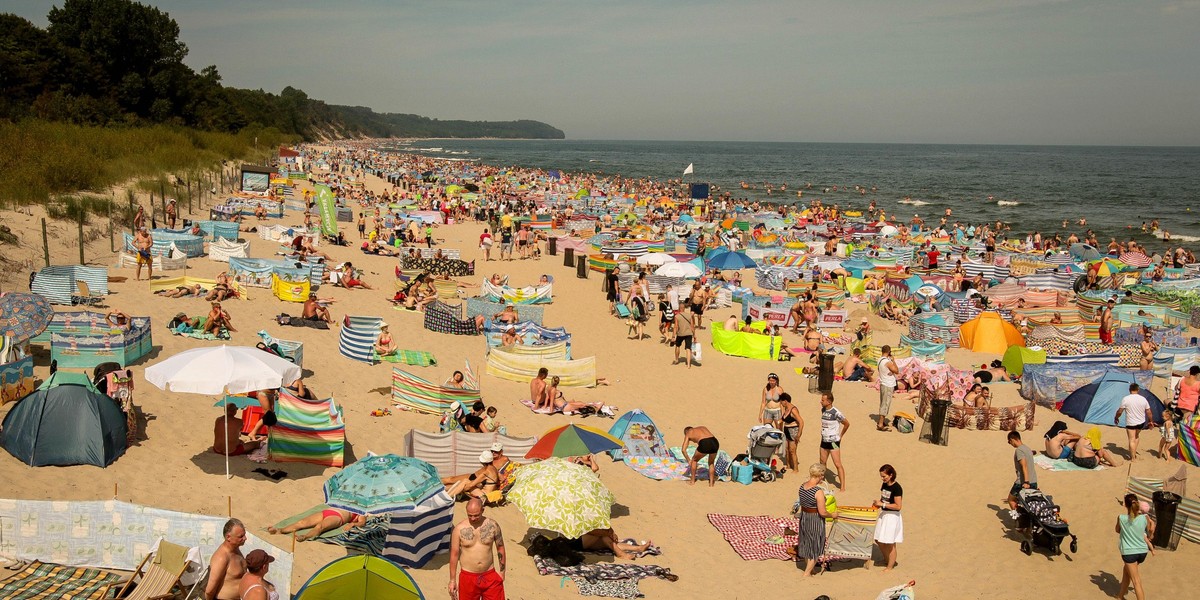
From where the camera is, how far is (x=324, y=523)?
6.52 meters

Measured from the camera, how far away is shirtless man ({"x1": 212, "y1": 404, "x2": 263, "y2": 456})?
7930 millimetres

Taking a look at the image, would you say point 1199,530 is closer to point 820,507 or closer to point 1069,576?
point 1069,576

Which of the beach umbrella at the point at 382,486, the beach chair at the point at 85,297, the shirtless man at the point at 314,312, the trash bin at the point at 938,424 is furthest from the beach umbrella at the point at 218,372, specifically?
the trash bin at the point at 938,424

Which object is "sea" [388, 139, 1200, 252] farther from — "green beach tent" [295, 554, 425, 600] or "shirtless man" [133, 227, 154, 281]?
"green beach tent" [295, 554, 425, 600]

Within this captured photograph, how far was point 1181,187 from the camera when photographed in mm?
74938

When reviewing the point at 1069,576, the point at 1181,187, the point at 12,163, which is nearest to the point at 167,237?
the point at 12,163

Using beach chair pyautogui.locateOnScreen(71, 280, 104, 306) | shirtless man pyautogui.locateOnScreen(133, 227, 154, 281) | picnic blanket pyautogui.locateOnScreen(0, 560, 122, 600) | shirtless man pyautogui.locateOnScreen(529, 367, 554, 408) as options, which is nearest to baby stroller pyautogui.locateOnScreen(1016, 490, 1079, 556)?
shirtless man pyautogui.locateOnScreen(529, 367, 554, 408)

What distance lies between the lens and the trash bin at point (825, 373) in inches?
497

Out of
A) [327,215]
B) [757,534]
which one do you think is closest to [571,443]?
[757,534]

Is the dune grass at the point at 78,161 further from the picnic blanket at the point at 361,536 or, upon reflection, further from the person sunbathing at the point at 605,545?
the person sunbathing at the point at 605,545

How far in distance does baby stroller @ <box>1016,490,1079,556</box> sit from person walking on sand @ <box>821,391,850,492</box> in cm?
189

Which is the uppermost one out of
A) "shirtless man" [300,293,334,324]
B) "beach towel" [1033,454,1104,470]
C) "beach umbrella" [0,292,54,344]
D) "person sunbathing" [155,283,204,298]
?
"beach umbrella" [0,292,54,344]

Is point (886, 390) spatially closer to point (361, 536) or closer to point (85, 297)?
point (361, 536)

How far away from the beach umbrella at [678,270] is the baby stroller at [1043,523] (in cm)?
1127
